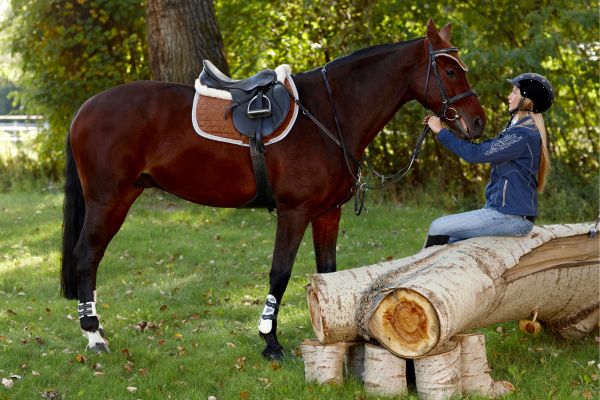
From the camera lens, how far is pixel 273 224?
426 inches

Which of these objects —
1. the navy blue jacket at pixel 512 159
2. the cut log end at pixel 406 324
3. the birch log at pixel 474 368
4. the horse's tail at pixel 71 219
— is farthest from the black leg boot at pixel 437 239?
the horse's tail at pixel 71 219

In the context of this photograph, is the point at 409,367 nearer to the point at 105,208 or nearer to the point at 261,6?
the point at 105,208

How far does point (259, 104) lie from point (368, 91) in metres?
0.82

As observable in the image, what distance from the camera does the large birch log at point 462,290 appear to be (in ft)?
14.7

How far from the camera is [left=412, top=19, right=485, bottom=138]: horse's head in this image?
522 centimetres

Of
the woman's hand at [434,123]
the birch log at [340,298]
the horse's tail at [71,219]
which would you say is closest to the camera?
the birch log at [340,298]

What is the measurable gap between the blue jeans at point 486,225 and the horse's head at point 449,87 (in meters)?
0.59

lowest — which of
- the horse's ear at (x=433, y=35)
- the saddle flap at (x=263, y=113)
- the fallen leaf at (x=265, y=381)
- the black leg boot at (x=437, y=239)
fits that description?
the fallen leaf at (x=265, y=381)

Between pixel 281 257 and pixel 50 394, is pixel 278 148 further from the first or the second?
pixel 50 394

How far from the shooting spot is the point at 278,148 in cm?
539

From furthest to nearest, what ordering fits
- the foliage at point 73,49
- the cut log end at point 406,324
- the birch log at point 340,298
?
the foliage at point 73,49 < the birch log at point 340,298 < the cut log end at point 406,324

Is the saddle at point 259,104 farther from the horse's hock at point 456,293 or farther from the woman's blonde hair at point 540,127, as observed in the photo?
the woman's blonde hair at point 540,127

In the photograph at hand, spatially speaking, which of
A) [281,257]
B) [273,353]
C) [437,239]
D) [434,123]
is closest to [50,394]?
[273,353]

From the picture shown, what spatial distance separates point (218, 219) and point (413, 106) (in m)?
3.63
